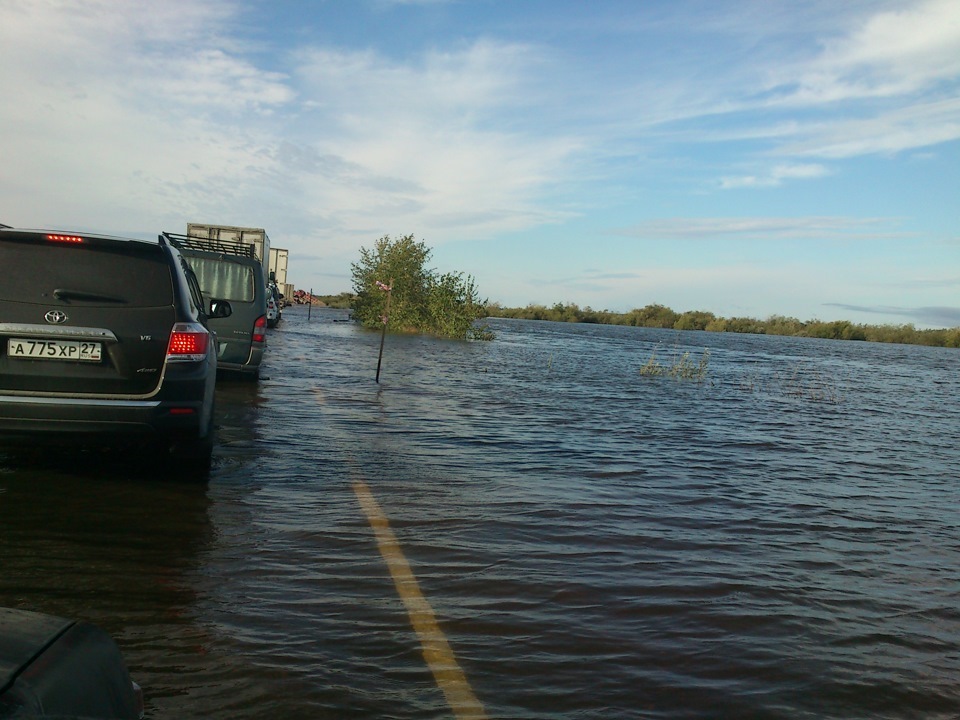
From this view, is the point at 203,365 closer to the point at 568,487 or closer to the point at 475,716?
the point at 568,487

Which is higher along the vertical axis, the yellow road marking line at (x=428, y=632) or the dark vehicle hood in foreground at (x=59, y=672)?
the dark vehicle hood in foreground at (x=59, y=672)

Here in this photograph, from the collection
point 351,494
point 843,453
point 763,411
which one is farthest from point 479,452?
point 763,411

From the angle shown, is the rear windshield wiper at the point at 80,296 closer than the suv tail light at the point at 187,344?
Yes

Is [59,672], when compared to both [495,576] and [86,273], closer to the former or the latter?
[495,576]

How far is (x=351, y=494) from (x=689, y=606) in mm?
3179

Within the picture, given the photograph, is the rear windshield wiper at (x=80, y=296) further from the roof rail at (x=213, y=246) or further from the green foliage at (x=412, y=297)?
the green foliage at (x=412, y=297)

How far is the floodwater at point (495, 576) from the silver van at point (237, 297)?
10.3ft

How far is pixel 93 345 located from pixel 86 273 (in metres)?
0.51

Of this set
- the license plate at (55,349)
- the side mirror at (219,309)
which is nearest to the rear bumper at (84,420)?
the license plate at (55,349)

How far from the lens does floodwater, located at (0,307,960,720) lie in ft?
11.5

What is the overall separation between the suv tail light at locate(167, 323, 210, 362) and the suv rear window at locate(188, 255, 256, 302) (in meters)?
7.53

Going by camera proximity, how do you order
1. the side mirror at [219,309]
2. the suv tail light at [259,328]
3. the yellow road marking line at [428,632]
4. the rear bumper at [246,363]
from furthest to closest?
1. the rear bumper at [246,363]
2. the suv tail light at [259,328]
3. the side mirror at [219,309]
4. the yellow road marking line at [428,632]

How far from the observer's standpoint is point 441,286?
4891 cm

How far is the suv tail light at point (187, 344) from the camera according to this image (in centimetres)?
609
